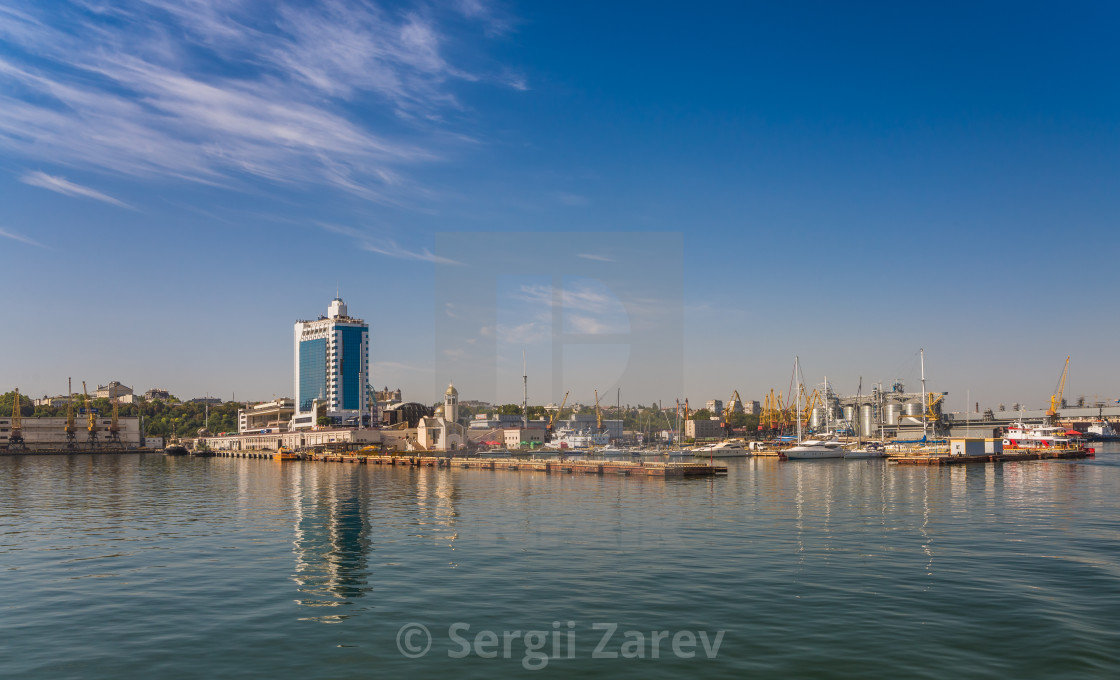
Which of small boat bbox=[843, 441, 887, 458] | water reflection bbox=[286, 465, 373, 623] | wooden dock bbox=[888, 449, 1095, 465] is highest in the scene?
water reflection bbox=[286, 465, 373, 623]

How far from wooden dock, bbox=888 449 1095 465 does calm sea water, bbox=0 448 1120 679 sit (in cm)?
6500

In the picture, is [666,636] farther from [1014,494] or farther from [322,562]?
[1014,494]

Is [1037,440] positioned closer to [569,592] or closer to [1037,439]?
[1037,439]

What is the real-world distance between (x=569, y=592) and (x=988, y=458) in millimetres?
115369

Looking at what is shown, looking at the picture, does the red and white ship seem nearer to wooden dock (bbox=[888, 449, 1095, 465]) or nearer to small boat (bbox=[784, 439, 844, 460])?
wooden dock (bbox=[888, 449, 1095, 465])

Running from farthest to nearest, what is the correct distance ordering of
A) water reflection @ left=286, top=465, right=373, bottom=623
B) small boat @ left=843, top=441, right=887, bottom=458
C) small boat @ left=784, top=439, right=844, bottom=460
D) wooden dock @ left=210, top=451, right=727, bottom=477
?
small boat @ left=843, top=441, right=887, bottom=458 → small boat @ left=784, top=439, right=844, bottom=460 → wooden dock @ left=210, top=451, right=727, bottom=477 → water reflection @ left=286, top=465, right=373, bottom=623

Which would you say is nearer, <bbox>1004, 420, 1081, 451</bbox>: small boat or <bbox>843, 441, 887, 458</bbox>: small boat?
<bbox>1004, 420, 1081, 451</bbox>: small boat

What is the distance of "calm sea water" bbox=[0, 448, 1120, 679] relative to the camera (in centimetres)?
1861

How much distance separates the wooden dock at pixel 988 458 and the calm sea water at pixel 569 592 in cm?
6500

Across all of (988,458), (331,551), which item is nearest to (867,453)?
(988,458)

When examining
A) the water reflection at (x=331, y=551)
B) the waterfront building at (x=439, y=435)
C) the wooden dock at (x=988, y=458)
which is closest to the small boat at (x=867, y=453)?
the wooden dock at (x=988, y=458)

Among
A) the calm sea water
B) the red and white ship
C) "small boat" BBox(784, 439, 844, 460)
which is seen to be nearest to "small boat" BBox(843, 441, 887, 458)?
"small boat" BBox(784, 439, 844, 460)

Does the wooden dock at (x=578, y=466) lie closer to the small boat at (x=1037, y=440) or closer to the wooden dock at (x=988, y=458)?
the wooden dock at (x=988, y=458)

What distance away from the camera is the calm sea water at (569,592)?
18609 millimetres
